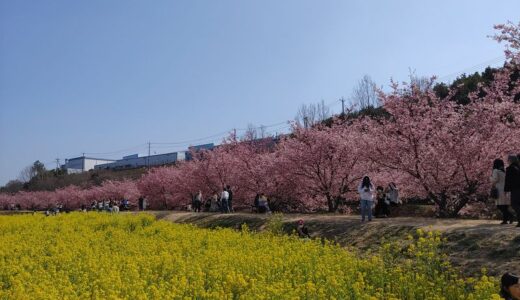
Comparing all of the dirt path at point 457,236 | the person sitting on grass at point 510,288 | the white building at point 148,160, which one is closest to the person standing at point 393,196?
the dirt path at point 457,236

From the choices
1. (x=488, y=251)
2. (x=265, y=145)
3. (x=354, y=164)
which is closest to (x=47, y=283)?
(x=488, y=251)

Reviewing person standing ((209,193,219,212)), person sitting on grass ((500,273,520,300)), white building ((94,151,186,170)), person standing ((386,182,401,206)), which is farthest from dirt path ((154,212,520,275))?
white building ((94,151,186,170))

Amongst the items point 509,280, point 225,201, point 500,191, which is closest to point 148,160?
point 225,201

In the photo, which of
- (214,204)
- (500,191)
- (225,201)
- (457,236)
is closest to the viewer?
(457,236)

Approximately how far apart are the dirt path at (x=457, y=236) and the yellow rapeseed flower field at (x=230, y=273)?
56 cm

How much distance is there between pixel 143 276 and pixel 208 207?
21.2 metres

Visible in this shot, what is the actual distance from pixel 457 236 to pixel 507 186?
1.41 metres

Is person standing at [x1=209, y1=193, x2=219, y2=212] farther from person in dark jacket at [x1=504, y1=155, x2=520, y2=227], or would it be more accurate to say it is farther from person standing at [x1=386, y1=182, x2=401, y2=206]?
person in dark jacket at [x1=504, y1=155, x2=520, y2=227]

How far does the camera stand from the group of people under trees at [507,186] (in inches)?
353

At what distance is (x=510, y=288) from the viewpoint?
452cm

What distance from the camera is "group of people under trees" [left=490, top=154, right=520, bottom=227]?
898 centimetres

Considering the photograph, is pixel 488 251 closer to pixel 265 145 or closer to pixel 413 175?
pixel 413 175

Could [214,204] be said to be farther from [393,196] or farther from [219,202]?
[393,196]

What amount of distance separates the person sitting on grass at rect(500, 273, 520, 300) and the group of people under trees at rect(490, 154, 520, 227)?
16.0 ft
